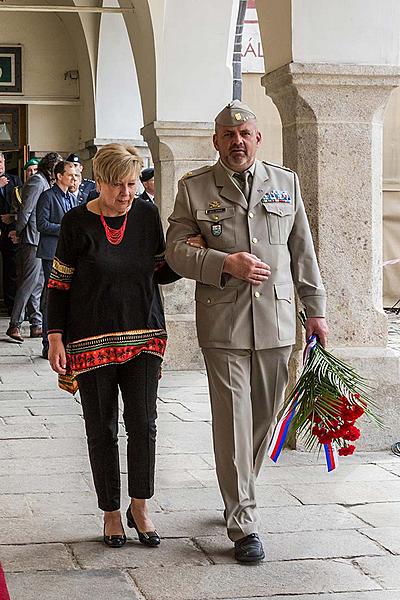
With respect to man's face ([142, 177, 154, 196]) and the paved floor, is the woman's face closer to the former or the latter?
the paved floor

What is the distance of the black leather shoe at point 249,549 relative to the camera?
4414 mm

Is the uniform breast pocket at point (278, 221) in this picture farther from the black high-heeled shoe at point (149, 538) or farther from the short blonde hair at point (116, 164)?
the black high-heeled shoe at point (149, 538)

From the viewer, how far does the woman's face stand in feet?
14.9

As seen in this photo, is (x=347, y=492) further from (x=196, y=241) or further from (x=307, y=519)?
(x=196, y=241)

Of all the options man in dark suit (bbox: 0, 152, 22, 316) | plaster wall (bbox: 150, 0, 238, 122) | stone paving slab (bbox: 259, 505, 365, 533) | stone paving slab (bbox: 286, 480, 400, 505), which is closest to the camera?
stone paving slab (bbox: 259, 505, 365, 533)

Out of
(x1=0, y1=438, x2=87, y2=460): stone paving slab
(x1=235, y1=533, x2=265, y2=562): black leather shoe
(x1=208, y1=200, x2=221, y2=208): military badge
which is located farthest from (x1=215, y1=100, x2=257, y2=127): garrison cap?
(x1=0, y1=438, x2=87, y2=460): stone paving slab

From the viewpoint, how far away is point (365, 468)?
19.7 ft

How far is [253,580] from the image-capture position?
13.9ft

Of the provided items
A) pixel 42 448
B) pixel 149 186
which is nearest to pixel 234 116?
pixel 42 448

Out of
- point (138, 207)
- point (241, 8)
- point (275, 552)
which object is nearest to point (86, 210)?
point (138, 207)

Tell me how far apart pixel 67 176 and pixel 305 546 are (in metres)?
5.58

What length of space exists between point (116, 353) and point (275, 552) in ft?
3.06

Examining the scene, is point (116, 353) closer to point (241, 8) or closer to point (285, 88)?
point (285, 88)

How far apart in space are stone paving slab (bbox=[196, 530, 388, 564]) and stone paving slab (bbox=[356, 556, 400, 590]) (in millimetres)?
67
